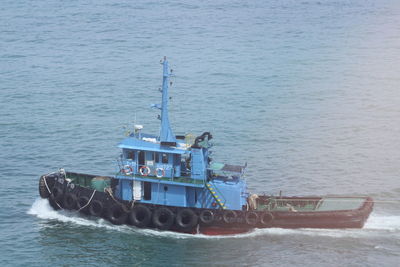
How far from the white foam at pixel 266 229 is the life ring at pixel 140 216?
36cm

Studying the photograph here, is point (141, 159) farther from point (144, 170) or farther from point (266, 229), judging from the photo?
point (266, 229)

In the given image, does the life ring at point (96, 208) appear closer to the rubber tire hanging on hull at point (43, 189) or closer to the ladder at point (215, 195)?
the rubber tire hanging on hull at point (43, 189)

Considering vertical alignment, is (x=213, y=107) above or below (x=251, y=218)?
above

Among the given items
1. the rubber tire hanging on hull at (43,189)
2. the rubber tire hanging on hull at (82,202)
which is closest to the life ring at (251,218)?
the rubber tire hanging on hull at (82,202)

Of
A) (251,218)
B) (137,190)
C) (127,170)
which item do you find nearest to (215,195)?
(251,218)

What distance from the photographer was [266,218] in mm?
39531

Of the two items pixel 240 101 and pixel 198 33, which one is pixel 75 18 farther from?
pixel 240 101

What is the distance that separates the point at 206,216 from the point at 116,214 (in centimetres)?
499

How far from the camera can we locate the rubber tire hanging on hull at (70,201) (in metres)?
41.6

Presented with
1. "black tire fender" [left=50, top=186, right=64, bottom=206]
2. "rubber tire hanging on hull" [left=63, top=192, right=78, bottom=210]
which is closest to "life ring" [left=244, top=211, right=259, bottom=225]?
"rubber tire hanging on hull" [left=63, top=192, right=78, bottom=210]

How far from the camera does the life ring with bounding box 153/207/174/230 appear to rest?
39.9 meters

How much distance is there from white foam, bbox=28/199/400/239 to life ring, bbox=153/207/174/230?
1.28ft

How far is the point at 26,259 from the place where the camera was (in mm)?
37469

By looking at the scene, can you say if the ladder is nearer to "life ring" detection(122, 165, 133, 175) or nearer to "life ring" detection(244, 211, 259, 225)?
"life ring" detection(244, 211, 259, 225)
